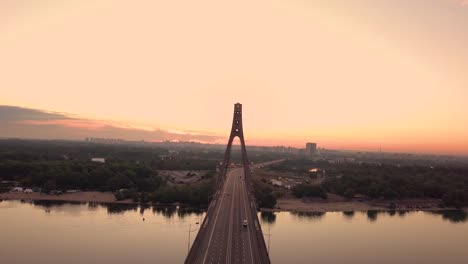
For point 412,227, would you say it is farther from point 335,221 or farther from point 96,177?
point 96,177

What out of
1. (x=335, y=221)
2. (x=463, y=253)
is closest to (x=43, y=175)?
(x=335, y=221)

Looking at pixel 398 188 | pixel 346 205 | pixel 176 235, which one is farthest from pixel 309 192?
pixel 176 235

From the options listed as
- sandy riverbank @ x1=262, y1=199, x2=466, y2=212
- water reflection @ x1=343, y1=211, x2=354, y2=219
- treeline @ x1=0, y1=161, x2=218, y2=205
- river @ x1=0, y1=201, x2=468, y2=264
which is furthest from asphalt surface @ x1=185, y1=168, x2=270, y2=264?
water reflection @ x1=343, y1=211, x2=354, y2=219

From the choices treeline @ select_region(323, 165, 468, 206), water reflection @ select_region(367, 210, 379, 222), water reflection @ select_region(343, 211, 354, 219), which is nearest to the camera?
water reflection @ select_region(367, 210, 379, 222)

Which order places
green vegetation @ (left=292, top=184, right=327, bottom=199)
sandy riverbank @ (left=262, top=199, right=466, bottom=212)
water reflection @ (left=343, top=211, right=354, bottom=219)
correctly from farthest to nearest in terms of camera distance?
green vegetation @ (left=292, top=184, right=327, bottom=199) → sandy riverbank @ (left=262, top=199, right=466, bottom=212) → water reflection @ (left=343, top=211, right=354, bottom=219)

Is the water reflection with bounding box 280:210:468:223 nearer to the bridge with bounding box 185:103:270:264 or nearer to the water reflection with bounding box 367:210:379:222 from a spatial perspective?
the water reflection with bounding box 367:210:379:222

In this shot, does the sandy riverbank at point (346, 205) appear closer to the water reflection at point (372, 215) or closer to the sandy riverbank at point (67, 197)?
the water reflection at point (372, 215)

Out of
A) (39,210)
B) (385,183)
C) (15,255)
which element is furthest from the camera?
(385,183)
